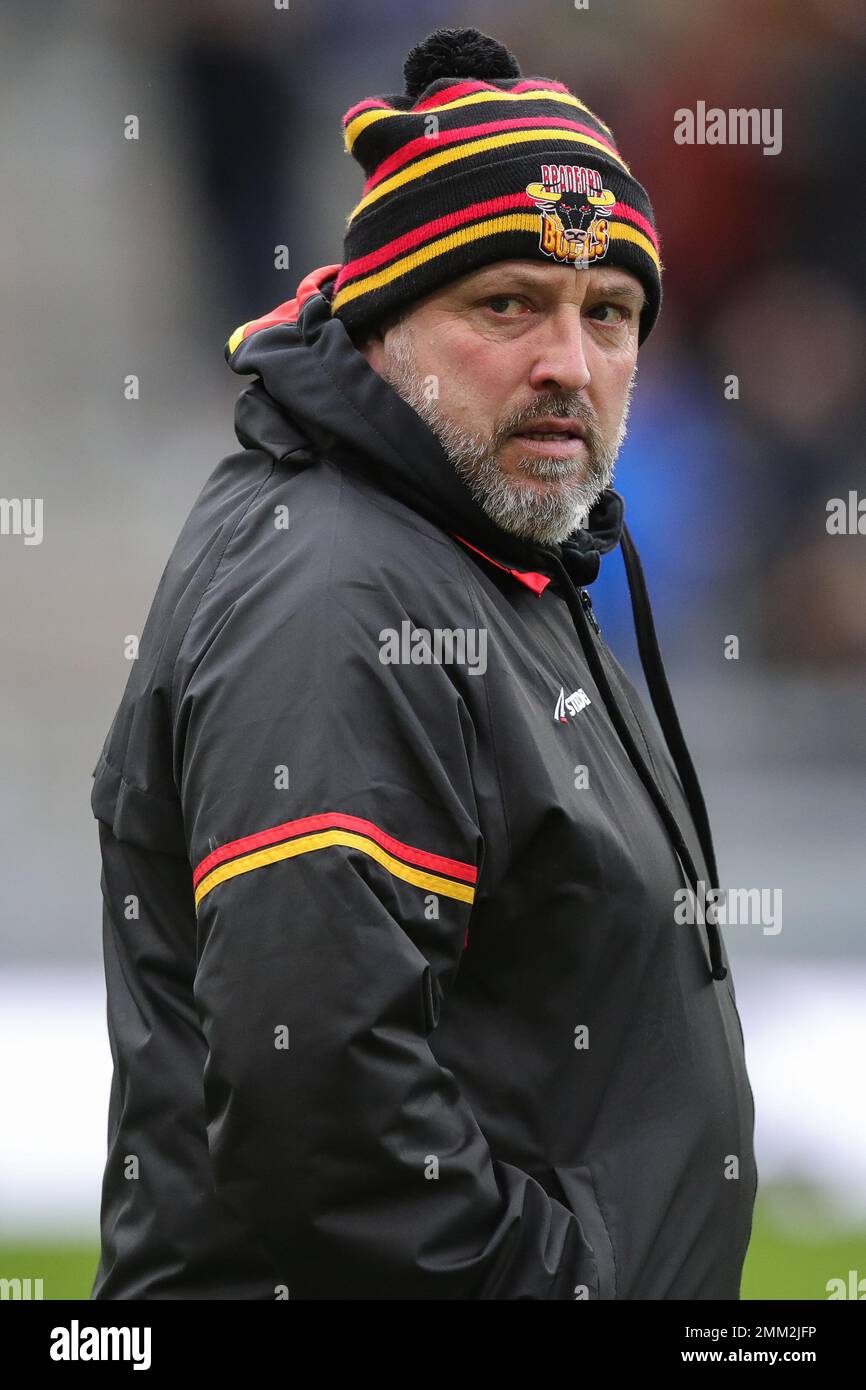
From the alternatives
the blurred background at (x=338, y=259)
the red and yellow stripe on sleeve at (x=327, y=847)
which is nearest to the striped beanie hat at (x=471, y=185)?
the red and yellow stripe on sleeve at (x=327, y=847)


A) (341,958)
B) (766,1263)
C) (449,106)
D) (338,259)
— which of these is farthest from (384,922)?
(338,259)

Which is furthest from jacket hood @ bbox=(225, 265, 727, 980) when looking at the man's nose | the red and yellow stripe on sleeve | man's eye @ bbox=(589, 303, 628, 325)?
the red and yellow stripe on sleeve

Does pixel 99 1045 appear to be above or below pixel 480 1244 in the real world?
above

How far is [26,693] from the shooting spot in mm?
6477

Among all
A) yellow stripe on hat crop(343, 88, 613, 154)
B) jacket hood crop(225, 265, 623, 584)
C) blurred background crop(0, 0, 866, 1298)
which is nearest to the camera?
jacket hood crop(225, 265, 623, 584)

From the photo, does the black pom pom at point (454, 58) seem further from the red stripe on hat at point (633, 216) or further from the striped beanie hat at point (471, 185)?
the red stripe on hat at point (633, 216)

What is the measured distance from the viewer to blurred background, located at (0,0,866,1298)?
629cm

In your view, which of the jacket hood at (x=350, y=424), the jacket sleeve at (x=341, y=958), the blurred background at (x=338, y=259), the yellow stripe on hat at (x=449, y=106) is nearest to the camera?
the jacket sleeve at (x=341, y=958)

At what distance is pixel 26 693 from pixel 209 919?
524 centimetres

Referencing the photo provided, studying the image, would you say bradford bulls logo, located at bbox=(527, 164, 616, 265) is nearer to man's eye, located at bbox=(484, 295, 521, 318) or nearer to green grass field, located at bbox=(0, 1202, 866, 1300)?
man's eye, located at bbox=(484, 295, 521, 318)

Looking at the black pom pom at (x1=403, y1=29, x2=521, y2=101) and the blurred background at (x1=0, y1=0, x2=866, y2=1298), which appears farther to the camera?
the blurred background at (x1=0, y1=0, x2=866, y2=1298)

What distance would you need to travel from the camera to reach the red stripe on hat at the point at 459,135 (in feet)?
5.64
